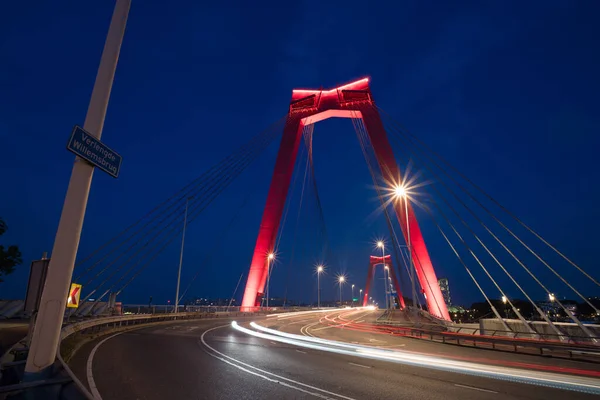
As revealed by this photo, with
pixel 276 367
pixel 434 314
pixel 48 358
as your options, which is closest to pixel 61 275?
pixel 48 358

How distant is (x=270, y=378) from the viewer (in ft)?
29.5

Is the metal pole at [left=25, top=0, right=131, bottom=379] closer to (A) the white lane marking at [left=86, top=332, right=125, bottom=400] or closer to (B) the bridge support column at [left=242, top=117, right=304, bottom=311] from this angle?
(A) the white lane marking at [left=86, top=332, right=125, bottom=400]

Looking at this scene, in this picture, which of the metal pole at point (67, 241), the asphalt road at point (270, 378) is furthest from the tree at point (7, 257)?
the metal pole at point (67, 241)

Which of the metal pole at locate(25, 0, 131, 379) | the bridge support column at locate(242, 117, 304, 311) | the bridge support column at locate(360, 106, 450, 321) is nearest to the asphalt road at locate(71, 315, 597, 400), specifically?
the metal pole at locate(25, 0, 131, 379)

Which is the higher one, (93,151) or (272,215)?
(272,215)

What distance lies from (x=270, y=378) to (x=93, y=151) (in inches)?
282

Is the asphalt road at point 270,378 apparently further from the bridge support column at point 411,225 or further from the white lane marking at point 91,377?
the bridge support column at point 411,225

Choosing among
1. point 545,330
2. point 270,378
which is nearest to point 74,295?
point 270,378

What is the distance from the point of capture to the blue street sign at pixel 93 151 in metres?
5.72

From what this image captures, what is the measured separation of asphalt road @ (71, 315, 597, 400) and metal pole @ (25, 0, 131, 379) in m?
2.23

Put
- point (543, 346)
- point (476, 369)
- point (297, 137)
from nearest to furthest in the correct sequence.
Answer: point (476, 369) < point (543, 346) < point (297, 137)

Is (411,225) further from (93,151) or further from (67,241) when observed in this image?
(67,241)

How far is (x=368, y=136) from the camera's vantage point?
109 feet

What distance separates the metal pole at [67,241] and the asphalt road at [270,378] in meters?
2.23
